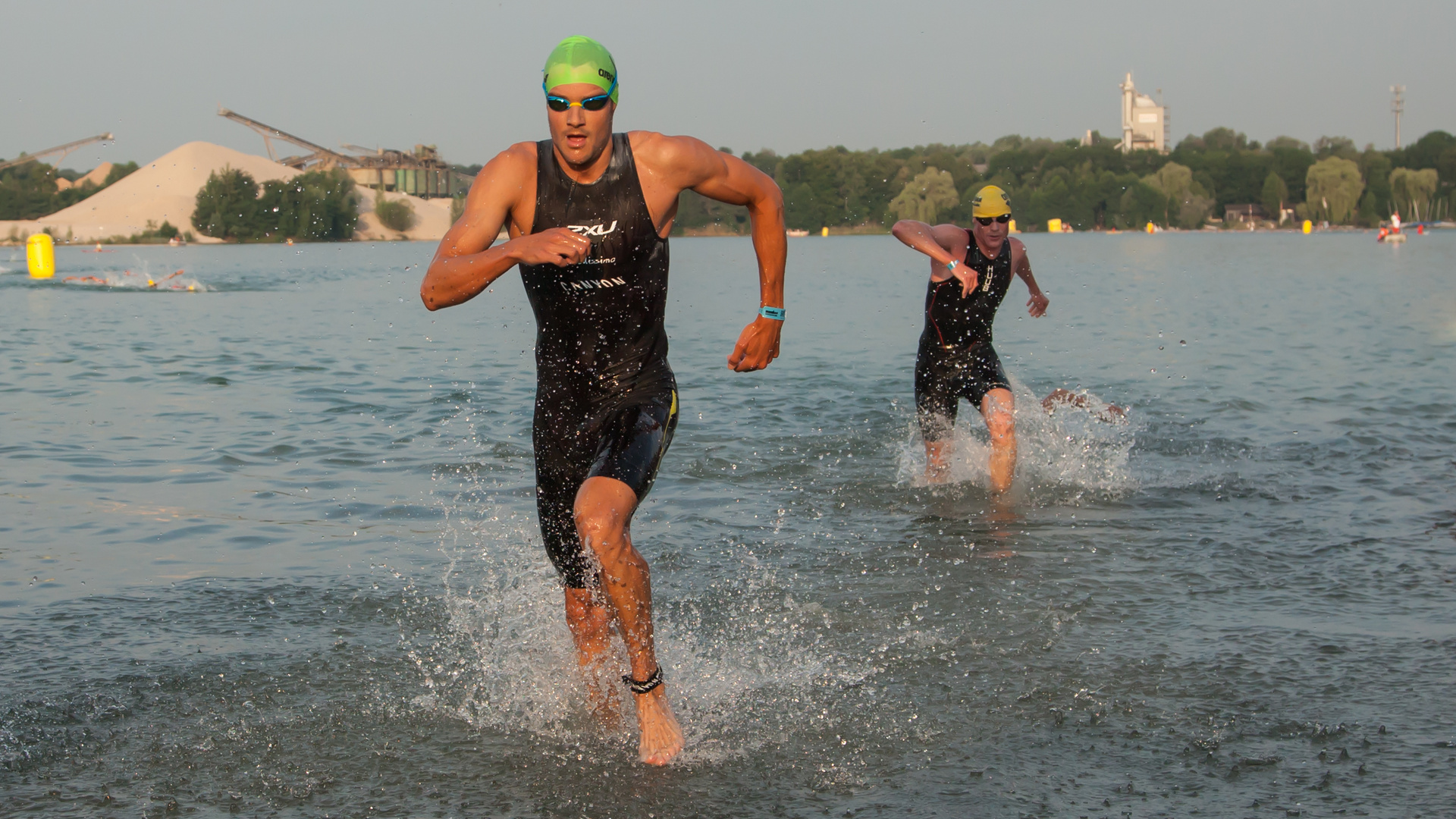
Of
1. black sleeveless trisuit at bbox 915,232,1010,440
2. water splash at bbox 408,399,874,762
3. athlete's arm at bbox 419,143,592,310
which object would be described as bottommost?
water splash at bbox 408,399,874,762

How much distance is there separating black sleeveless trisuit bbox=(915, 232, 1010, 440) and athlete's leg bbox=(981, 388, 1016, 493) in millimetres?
86

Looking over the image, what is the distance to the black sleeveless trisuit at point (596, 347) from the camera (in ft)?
14.0

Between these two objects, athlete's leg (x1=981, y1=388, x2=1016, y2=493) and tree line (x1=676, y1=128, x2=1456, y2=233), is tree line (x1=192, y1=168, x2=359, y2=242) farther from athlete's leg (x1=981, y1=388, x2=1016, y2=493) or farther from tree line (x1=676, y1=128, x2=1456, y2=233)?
athlete's leg (x1=981, y1=388, x2=1016, y2=493)

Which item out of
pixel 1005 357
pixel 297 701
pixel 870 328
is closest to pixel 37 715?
pixel 297 701

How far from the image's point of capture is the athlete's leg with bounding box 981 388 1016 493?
8.35 m

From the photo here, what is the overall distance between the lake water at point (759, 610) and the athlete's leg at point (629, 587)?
5.0 inches

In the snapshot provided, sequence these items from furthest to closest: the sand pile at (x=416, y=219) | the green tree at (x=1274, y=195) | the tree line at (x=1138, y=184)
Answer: the sand pile at (x=416, y=219) → the green tree at (x=1274, y=195) → the tree line at (x=1138, y=184)

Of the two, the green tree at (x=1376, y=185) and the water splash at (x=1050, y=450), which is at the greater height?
the green tree at (x=1376, y=185)

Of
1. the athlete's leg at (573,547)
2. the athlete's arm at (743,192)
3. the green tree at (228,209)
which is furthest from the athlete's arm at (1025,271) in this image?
the green tree at (228,209)

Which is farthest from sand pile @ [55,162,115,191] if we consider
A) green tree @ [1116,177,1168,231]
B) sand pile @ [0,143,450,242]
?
green tree @ [1116,177,1168,231]

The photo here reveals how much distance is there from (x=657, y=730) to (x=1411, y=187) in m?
141

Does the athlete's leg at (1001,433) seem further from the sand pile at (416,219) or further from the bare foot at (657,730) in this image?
the sand pile at (416,219)

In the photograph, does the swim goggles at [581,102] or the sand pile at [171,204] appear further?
the sand pile at [171,204]

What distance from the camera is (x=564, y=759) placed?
417 cm
